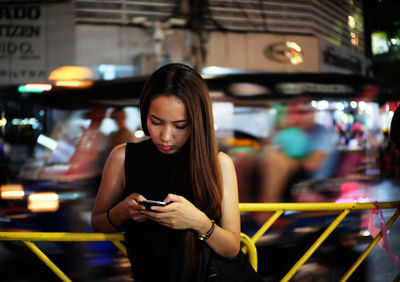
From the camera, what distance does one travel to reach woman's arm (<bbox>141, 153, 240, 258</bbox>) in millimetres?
1420

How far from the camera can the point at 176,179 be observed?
160 cm

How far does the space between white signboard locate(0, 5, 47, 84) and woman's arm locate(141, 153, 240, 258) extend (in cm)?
1175

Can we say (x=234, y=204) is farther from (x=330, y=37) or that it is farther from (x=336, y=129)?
(x=330, y=37)

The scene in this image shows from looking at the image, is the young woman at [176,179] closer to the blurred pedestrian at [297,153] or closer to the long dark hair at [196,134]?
the long dark hair at [196,134]

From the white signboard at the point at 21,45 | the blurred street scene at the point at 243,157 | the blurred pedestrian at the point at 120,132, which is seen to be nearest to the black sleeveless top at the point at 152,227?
the blurred street scene at the point at 243,157

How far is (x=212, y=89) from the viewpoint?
212 inches

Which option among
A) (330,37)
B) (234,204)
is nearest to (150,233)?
(234,204)

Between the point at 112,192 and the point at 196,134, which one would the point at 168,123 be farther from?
the point at 112,192

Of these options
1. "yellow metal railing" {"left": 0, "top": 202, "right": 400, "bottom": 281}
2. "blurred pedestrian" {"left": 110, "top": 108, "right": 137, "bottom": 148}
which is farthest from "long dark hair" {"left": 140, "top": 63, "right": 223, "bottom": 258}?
"blurred pedestrian" {"left": 110, "top": 108, "right": 137, "bottom": 148}

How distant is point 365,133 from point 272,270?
9.87 feet

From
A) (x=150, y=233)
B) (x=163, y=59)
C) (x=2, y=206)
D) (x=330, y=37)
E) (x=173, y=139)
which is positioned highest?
(x=330, y=37)

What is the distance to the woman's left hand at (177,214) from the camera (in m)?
1.40

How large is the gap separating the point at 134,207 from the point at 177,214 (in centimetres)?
16

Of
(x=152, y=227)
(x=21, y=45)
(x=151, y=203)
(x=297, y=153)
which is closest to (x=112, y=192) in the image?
(x=152, y=227)
